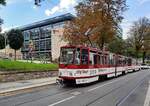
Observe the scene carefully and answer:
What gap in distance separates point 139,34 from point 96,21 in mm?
62247

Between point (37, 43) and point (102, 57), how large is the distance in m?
78.3

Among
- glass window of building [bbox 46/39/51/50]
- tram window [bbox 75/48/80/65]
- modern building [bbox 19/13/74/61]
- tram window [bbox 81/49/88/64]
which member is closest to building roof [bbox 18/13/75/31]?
modern building [bbox 19/13/74/61]

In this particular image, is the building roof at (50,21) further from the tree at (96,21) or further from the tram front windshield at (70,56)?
the tram front windshield at (70,56)

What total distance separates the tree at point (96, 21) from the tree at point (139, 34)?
56340 mm

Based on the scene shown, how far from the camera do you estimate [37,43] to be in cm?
10831

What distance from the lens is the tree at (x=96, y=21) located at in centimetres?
Result: 4634

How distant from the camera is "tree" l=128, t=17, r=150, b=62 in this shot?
10525 centimetres

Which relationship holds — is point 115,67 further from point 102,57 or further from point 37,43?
point 37,43

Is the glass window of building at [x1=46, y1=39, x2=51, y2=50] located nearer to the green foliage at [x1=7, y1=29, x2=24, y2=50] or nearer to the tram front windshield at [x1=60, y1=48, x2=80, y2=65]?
the green foliage at [x1=7, y1=29, x2=24, y2=50]

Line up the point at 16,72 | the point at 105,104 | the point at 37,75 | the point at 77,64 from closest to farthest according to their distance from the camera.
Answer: the point at 105,104
the point at 77,64
the point at 16,72
the point at 37,75

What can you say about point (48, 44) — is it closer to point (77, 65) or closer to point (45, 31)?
point (45, 31)

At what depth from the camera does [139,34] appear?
106 m

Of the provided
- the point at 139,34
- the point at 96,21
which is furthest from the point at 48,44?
the point at 96,21

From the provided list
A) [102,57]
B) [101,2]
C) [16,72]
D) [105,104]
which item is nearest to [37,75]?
[16,72]
